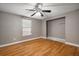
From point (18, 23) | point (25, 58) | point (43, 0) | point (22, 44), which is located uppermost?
point (43, 0)

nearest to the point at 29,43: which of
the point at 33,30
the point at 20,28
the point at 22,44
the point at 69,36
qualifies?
the point at 22,44

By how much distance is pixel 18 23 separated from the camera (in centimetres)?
180

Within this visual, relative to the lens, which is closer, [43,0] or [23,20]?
[43,0]

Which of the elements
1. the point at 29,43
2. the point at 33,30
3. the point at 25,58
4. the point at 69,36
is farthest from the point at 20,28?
the point at 69,36

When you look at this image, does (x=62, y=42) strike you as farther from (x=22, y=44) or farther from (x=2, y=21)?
(x=2, y=21)

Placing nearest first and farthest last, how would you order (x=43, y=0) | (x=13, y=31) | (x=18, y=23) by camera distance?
(x=43, y=0), (x=13, y=31), (x=18, y=23)

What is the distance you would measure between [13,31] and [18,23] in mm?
290

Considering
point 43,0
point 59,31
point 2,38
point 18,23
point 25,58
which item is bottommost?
point 25,58

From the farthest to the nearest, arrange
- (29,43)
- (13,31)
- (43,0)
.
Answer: (29,43), (13,31), (43,0)

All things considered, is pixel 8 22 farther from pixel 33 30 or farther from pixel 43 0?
pixel 43 0

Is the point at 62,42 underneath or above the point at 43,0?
underneath

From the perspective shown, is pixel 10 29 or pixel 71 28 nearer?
pixel 10 29

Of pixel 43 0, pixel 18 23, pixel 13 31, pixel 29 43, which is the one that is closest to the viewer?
pixel 43 0

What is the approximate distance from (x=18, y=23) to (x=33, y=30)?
1.73 ft
